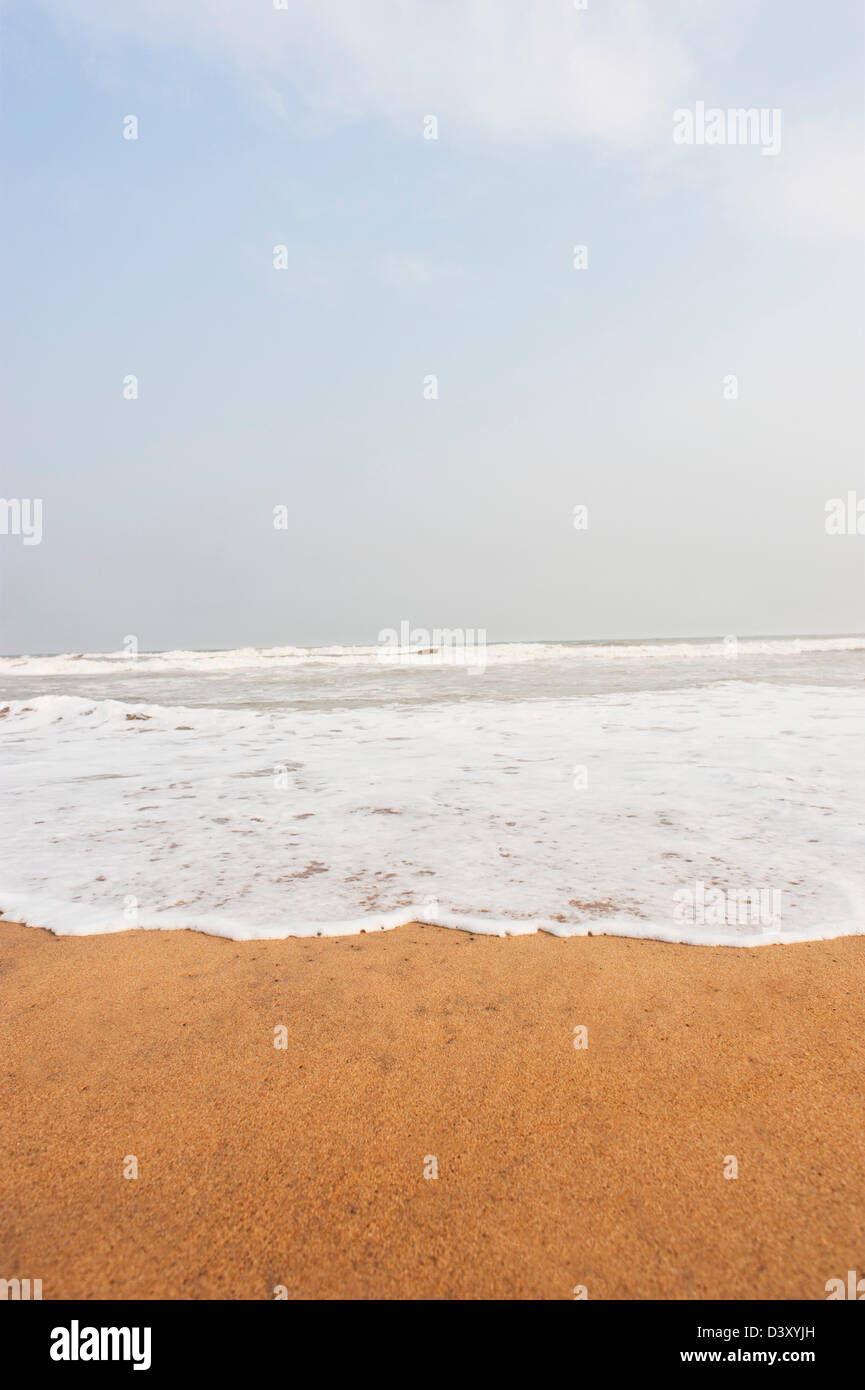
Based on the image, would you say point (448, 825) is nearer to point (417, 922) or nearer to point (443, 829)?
point (443, 829)

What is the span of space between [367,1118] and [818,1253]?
3.11 feet

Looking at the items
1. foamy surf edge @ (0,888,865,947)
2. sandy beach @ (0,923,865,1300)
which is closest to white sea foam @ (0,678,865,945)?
foamy surf edge @ (0,888,865,947)

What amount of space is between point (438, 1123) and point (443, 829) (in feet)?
7.73

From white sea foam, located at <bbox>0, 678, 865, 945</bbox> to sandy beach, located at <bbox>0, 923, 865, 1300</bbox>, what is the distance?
0.37 meters

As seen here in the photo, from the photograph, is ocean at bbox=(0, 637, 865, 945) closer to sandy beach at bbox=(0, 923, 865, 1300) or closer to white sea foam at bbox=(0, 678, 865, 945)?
white sea foam at bbox=(0, 678, 865, 945)

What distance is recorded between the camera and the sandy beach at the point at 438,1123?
1.27m

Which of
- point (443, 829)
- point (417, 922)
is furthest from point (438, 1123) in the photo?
point (443, 829)

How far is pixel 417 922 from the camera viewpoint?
2.71 meters

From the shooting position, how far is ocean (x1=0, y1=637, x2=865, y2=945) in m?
2.80

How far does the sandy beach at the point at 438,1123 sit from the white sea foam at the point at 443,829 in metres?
0.37

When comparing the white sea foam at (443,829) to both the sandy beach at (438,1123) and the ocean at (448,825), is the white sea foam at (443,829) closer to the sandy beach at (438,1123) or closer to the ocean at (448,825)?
the ocean at (448,825)

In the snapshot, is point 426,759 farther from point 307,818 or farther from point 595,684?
point 595,684

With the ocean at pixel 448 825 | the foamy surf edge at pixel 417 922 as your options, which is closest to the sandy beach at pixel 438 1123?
the foamy surf edge at pixel 417 922
